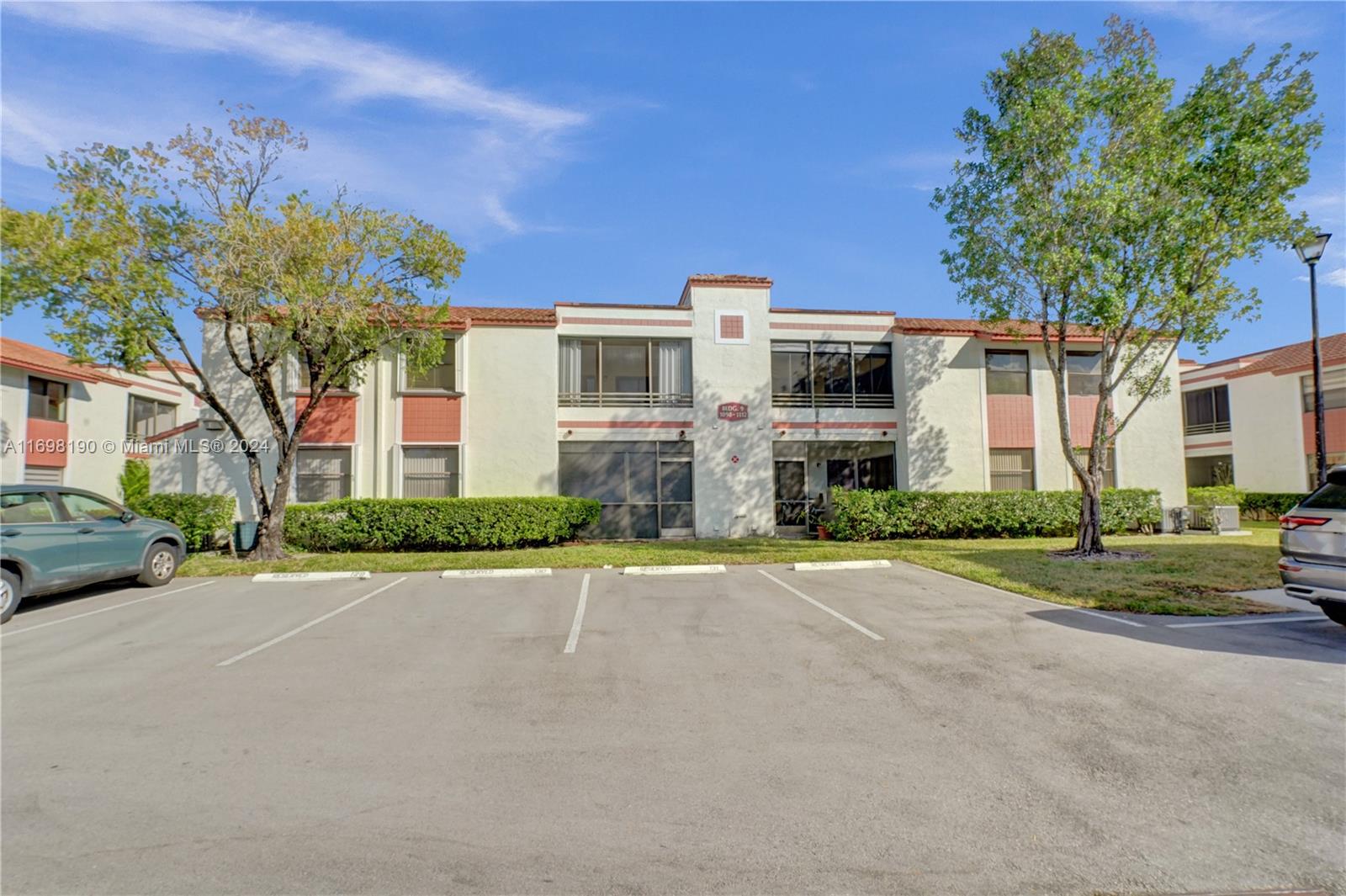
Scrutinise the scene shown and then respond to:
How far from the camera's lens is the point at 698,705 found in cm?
518

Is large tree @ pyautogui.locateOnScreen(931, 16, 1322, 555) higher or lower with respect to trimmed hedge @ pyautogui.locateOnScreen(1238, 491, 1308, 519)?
higher

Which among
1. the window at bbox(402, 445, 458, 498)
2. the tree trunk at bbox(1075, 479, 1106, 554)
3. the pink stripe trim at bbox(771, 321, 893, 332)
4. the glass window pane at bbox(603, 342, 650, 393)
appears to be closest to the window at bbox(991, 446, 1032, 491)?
the pink stripe trim at bbox(771, 321, 893, 332)

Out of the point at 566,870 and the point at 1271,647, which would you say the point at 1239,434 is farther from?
the point at 566,870

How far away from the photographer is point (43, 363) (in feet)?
71.7

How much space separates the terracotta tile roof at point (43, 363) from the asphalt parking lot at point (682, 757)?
18.6 metres

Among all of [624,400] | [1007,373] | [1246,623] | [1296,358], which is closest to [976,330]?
[1007,373]

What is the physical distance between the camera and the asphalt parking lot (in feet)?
10.0

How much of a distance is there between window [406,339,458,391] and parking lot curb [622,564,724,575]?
857 cm

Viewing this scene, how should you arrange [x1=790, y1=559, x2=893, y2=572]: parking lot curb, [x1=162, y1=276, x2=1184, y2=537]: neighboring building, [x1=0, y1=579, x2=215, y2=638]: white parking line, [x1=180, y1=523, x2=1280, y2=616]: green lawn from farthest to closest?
[x1=162, y1=276, x2=1184, y2=537]: neighboring building < [x1=790, y1=559, x2=893, y2=572]: parking lot curb < [x1=180, y1=523, x2=1280, y2=616]: green lawn < [x1=0, y1=579, x2=215, y2=638]: white parking line

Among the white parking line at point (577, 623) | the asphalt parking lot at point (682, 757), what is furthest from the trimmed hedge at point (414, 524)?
the asphalt parking lot at point (682, 757)

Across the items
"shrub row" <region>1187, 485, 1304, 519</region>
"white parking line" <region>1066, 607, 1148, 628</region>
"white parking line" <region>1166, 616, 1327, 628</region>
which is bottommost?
"white parking line" <region>1166, 616, 1327, 628</region>

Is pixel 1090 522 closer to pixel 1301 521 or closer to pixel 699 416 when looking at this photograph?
pixel 1301 521

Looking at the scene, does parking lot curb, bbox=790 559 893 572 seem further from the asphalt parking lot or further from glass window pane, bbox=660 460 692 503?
glass window pane, bbox=660 460 692 503

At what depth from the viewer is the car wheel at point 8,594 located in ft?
27.7
